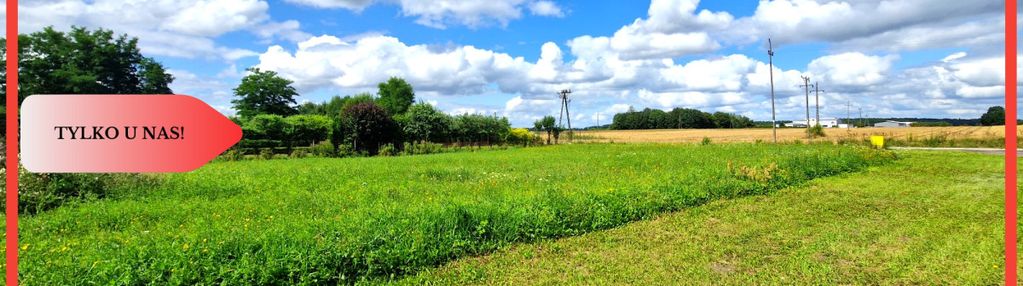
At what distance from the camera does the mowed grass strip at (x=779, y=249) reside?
4391 millimetres

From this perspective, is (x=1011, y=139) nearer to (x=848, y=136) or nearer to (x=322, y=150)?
(x=322, y=150)

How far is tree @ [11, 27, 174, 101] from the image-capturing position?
30844mm

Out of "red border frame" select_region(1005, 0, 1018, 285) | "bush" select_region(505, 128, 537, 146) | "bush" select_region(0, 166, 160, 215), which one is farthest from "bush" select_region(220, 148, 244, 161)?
"red border frame" select_region(1005, 0, 1018, 285)

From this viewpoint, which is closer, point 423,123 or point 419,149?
point 419,149

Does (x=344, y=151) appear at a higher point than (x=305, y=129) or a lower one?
lower

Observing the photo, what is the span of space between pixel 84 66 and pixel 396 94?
27.8 meters

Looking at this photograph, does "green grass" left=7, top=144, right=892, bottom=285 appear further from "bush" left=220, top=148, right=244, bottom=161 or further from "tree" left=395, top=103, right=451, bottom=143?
"tree" left=395, top=103, right=451, bottom=143

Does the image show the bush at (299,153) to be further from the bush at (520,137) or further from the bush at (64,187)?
the bush at (64,187)

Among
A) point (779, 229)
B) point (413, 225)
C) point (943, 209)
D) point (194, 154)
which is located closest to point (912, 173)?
point (943, 209)

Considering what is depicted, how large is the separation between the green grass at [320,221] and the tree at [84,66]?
92.7 ft

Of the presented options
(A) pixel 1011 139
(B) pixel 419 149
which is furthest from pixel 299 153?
(A) pixel 1011 139

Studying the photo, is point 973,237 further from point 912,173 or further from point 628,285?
point 912,173

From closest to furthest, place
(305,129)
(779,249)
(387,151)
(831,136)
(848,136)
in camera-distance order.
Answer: (779,249)
(387,151)
(305,129)
(848,136)
(831,136)

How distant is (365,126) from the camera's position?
27.8 meters
